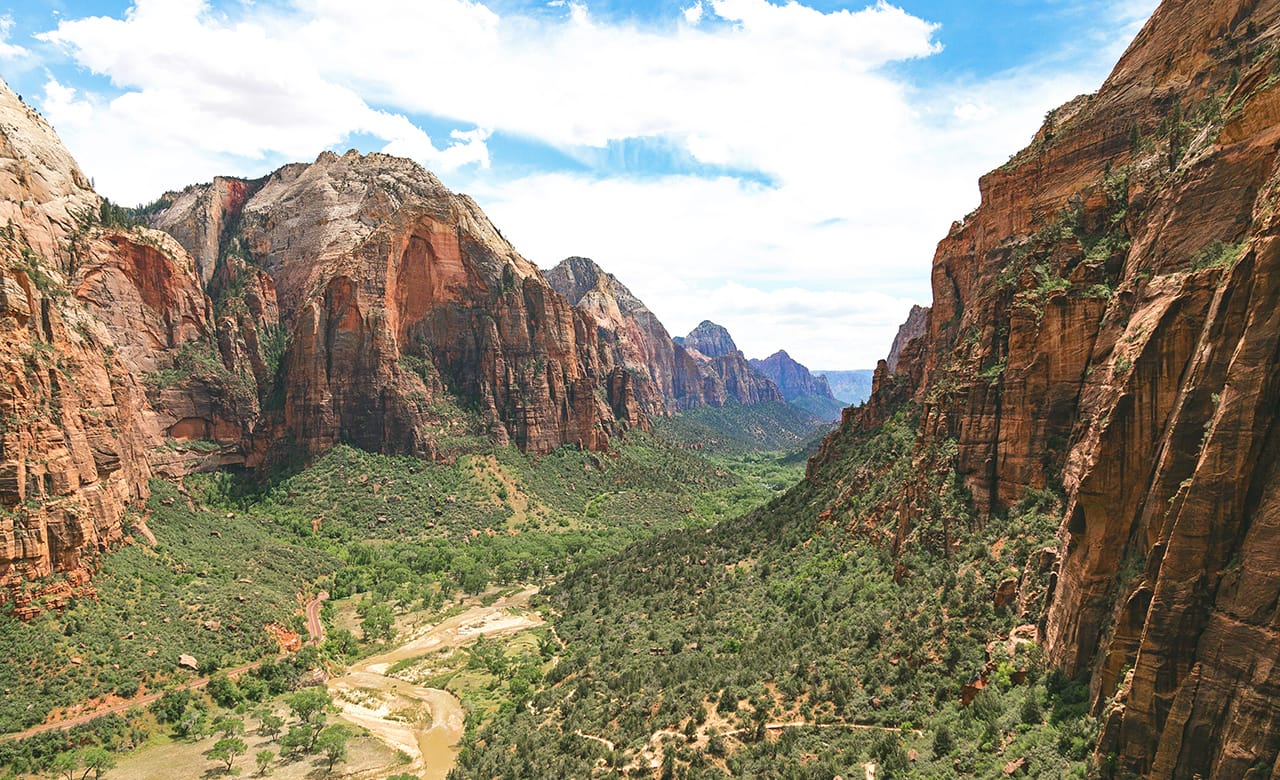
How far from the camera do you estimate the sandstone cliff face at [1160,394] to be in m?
18.4

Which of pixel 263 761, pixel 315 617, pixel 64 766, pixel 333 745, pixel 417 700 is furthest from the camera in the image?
pixel 315 617

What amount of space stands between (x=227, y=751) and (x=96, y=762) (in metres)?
7.68

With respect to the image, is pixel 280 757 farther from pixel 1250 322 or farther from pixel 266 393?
pixel 266 393

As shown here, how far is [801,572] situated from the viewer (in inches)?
2242

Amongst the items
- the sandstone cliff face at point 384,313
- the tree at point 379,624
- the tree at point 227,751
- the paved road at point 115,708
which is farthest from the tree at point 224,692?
the sandstone cliff face at point 384,313

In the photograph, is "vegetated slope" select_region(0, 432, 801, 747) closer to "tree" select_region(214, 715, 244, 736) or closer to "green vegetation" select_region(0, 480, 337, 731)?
"green vegetation" select_region(0, 480, 337, 731)

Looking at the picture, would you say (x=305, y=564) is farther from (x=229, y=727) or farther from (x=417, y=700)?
(x=229, y=727)

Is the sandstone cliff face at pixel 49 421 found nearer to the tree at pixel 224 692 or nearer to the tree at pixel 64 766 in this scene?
the tree at pixel 64 766

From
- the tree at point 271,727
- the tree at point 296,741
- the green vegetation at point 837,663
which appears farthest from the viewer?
the tree at point 271,727

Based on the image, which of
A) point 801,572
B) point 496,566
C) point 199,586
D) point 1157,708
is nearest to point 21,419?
point 199,586

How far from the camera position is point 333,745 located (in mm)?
49312

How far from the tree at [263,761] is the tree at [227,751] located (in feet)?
4.37

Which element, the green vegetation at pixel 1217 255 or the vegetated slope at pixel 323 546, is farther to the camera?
the vegetated slope at pixel 323 546

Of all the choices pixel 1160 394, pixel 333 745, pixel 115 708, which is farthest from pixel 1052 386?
pixel 115 708
